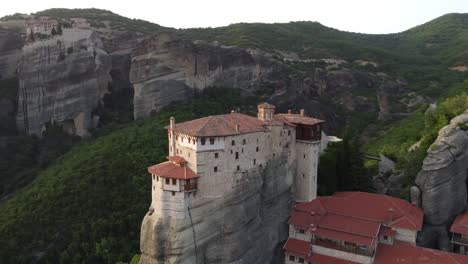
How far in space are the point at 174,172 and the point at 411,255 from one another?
2034 cm

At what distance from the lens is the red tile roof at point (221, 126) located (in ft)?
121

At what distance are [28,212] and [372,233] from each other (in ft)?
108

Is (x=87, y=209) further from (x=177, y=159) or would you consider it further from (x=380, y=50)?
(x=380, y=50)

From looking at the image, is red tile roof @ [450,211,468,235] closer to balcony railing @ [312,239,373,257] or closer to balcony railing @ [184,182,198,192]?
balcony railing @ [312,239,373,257]

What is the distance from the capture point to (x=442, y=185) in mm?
42688

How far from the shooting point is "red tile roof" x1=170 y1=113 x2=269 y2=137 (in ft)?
121

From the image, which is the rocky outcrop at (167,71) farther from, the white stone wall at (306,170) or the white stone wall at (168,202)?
the white stone wall at (168,202)

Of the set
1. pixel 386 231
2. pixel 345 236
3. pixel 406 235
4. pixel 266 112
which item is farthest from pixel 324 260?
pixel 266 112

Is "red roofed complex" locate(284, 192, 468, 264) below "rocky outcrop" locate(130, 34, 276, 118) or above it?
below

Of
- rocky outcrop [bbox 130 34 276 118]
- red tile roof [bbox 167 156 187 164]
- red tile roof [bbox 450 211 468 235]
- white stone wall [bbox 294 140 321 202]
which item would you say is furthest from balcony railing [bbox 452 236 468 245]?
rocky outcrop [bbox 130 34 276 118]

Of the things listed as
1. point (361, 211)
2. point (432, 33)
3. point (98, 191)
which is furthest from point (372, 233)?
point (432, 33)

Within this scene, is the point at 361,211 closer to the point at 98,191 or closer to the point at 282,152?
the point at 282,152

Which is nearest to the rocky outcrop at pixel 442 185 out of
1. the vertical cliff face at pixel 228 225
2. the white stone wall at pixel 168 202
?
the vertical cliff face at pixel 228 225

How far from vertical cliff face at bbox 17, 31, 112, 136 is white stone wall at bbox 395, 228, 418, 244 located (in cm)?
5064
